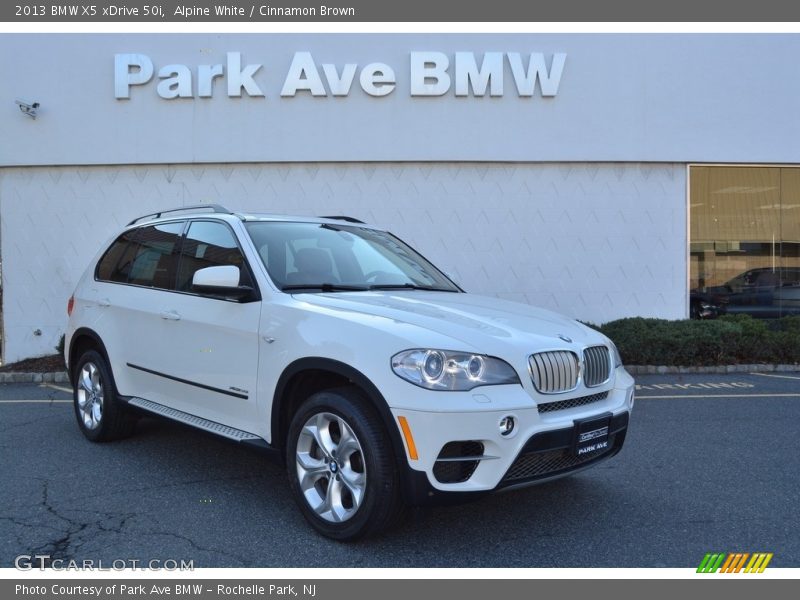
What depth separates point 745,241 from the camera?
12.8 meters

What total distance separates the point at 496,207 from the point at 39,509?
29.6 feet

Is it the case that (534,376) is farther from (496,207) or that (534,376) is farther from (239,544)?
(496,207)

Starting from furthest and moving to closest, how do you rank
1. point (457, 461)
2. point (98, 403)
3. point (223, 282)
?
point (98, 403)
point (223, 282)
point (457, 461)

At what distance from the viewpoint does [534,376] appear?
11.5 feet

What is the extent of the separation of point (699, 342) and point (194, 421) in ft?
27.4

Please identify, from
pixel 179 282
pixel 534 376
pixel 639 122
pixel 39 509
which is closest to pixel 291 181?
pixel 639 122

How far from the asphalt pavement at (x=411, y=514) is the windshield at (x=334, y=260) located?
1.15 meters

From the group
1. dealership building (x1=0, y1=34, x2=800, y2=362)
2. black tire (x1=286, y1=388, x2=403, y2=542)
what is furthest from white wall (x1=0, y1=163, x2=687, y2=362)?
black tire (x1=286, y1=388, x2=403, y2=542)

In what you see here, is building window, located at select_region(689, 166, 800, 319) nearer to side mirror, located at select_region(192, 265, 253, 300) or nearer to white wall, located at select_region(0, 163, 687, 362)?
white wall, located at select_region(0, 163, 687, 362)

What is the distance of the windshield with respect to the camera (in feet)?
14.5

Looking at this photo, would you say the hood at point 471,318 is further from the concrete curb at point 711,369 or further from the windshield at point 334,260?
the concrete curb at point 711,369

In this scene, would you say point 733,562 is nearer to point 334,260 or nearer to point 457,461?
point 457,461

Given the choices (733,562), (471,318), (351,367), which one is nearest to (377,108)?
(471,318)

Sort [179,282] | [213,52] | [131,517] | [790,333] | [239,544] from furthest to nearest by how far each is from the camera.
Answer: [213,52] → [790,333] → [179,282] → [131,517] → [239,544]
